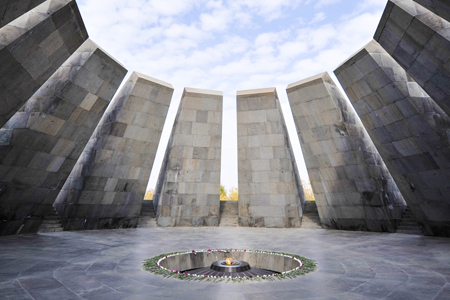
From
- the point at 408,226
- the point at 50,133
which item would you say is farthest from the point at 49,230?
the point at 408,226

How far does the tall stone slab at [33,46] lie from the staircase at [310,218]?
595 inches

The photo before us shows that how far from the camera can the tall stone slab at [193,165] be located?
56.7 feet

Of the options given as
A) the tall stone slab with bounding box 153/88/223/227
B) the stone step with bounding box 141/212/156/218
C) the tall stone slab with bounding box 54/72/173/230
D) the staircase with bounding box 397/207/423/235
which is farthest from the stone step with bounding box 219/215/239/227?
the staircase with bounding box 397/207/423/235

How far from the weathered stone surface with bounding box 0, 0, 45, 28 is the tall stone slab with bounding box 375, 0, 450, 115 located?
9.45 metres

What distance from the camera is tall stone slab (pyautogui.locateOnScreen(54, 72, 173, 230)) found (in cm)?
1418

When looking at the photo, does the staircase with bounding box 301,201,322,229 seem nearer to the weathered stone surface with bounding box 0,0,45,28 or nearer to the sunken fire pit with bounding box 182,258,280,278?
the sunken fire pit with bounding box 182,258,280,278

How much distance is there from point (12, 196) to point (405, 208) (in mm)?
18410

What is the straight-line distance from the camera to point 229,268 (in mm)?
6949

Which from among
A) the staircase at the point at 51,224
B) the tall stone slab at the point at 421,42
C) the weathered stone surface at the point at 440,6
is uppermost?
the tall stone slab at the point at 421,42

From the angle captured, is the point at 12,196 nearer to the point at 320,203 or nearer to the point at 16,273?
the point at 16,273

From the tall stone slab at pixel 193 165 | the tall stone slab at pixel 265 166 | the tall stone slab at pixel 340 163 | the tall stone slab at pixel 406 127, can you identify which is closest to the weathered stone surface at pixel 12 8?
the tall stone slab at pixel 406 127

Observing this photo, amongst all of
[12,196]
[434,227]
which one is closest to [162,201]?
[12,196]

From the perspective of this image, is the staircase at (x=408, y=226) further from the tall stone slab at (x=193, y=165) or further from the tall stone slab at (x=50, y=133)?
the tall stone slab at (x=50, y=133)

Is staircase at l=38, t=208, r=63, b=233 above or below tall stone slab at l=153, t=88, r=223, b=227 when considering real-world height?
below
